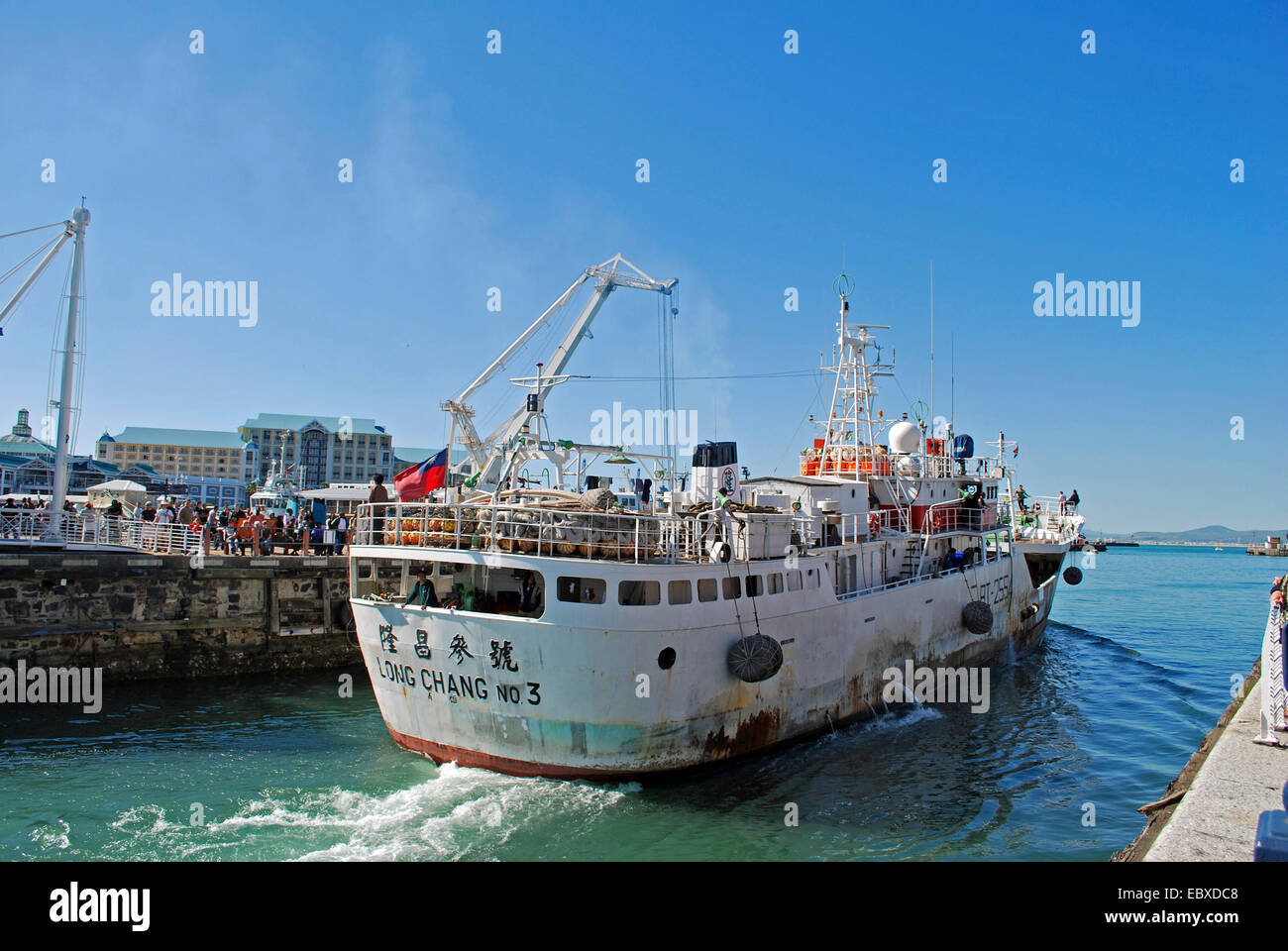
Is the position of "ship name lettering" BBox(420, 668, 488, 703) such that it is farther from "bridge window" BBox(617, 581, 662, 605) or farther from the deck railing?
"bridge window" BBox(617, 581, 662, 605)

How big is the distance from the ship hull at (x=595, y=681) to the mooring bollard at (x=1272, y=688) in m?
8.87

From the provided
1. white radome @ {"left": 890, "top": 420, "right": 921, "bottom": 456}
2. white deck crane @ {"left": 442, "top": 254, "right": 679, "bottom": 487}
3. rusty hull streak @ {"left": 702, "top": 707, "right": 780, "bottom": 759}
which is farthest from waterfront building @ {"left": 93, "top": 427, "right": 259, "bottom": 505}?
rusty hull streak @ {"left": 702, "top": 707, "right": 780, "bottom": 759}

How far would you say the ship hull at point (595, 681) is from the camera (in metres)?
14.8

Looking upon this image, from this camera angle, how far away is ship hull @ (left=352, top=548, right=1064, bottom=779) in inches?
584

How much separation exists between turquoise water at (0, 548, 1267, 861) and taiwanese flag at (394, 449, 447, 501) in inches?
239

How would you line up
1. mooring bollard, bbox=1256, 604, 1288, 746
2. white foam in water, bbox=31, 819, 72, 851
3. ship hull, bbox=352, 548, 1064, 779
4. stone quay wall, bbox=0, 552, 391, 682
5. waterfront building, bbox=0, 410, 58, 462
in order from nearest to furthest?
mooring bollard, bbox=1256, 604, 1288, 746 < white foam in water, bbox=31, 819, 72, 851 < ship hull, bbox=352, 548, 1064, 779 < stone quay wall, bbox=0, 552, 391, 682 < waterfront building, bbox=0, 410, 58, 462

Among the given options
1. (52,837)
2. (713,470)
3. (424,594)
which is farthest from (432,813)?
(713,470)

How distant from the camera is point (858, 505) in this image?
24.4 m

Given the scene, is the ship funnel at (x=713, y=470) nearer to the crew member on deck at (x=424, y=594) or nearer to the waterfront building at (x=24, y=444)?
the crew member on deck at (x=424, y=594)

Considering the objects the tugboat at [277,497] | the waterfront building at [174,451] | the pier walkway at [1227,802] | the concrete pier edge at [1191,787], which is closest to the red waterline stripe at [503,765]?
the concrete pier edge at [1191,787]

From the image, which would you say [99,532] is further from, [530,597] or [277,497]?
[277,497]

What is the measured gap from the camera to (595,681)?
48.6 ft
